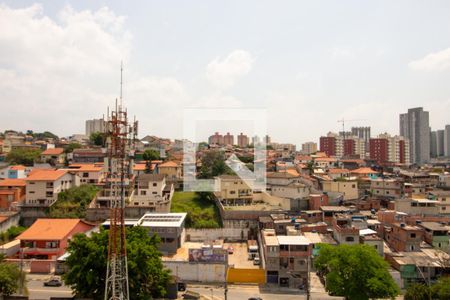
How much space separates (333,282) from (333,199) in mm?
12481

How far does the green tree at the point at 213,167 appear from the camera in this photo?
29.0 m

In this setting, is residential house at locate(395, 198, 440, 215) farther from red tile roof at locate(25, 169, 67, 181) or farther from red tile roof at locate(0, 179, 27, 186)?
red tile roof at locate(0, 179, 27, 186)

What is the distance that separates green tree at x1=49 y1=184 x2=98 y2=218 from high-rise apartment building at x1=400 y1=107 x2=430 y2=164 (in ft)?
189

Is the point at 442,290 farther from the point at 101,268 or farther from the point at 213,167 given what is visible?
the point at 213,167

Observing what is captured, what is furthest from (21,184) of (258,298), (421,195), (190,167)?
(421,195)

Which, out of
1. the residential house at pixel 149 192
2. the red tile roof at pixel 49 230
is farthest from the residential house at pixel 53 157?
the red tile roof at pixel 49 230

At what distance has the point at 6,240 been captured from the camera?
65.8 feet

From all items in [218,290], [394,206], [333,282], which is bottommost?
[218,290]

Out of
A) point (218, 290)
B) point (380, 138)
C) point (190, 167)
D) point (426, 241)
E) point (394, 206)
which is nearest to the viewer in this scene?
point (218, 290)

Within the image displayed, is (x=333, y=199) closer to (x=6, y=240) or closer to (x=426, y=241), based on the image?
(x=426, y=241)

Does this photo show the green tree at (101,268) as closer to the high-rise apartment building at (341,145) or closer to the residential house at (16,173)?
the residential house at (16,173)

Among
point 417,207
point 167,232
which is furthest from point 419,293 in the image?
point 417,207

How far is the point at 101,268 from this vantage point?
37.1ft

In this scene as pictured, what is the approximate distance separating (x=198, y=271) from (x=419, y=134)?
5915 centimetres
